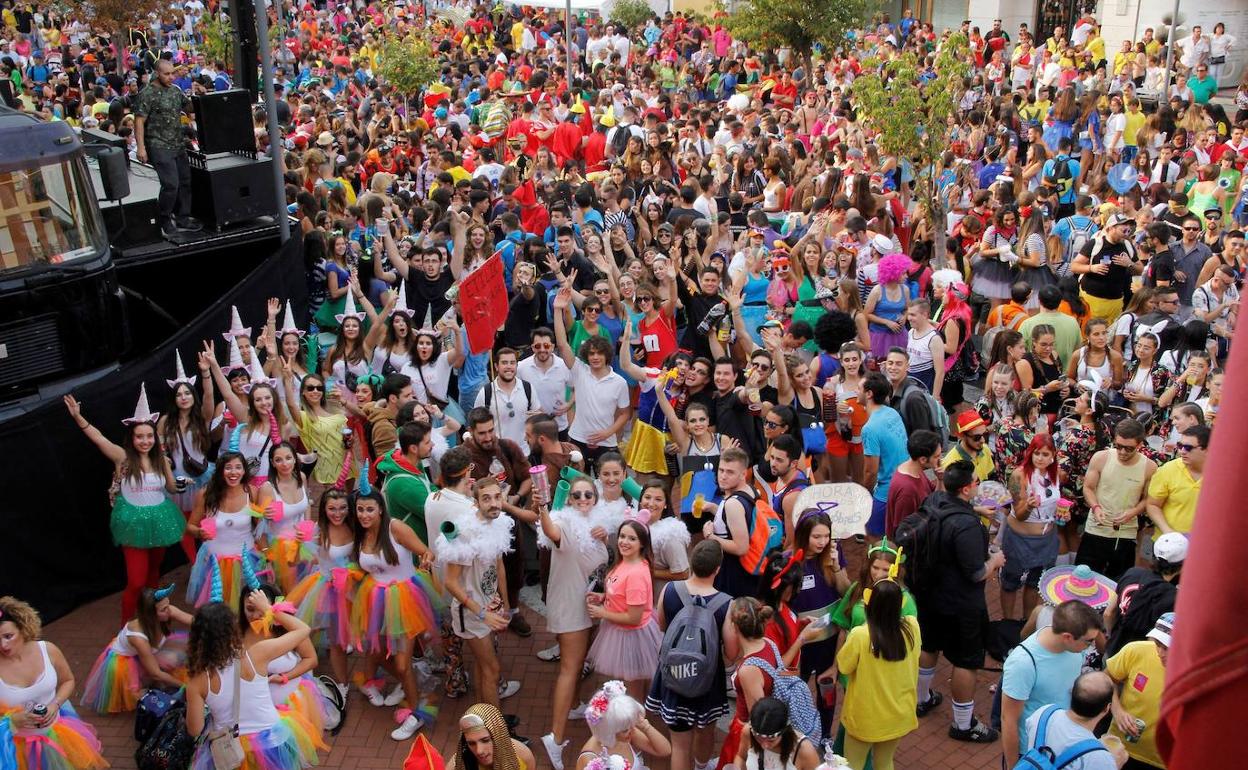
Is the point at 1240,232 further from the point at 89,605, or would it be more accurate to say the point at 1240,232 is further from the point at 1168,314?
the point at 89,605

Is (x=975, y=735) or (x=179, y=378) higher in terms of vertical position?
(x=179, y=378)

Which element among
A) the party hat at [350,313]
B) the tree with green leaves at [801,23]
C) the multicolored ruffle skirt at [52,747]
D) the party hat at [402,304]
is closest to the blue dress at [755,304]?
the party hat at [402,304]

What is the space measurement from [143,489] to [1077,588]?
6.05 metres

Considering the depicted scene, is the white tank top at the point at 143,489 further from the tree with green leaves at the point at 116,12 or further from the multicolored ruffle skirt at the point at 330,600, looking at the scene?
the tree with green leaves at the point at 116,12

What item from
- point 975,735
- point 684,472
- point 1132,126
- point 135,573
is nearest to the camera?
point 975,735

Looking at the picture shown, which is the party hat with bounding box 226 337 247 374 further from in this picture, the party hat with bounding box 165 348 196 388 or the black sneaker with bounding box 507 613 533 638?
the black sneaker with bounding box 507 613 533 638

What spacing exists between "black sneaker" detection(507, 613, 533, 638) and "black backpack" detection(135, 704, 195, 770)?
2.30 m

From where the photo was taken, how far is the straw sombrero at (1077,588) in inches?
269

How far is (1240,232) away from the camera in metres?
11.4

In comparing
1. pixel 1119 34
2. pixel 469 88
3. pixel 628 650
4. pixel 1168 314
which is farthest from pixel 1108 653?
pixel 1119 34

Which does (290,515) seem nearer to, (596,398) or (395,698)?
(395,698)

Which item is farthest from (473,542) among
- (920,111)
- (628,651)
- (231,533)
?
(920,111)

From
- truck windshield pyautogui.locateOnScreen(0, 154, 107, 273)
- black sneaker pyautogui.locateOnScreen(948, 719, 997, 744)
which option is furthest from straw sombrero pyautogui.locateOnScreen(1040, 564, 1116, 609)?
truck windshield pyautogui.locateOnScreen(0, 154, 107, 273)

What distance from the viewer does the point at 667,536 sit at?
23.3 ft
